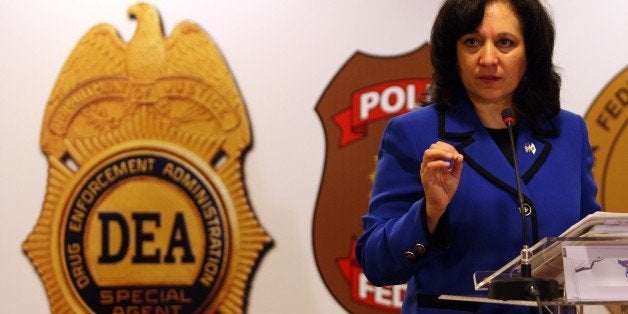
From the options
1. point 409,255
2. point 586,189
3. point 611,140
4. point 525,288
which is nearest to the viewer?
point 525,288

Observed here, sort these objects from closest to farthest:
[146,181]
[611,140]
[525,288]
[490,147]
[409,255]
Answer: [525,288], [409,255], [490,147], [146,181], [611,140]

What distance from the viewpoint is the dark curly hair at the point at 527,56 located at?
68.8 inches

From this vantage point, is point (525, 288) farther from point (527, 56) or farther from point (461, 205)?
point (527, 56)

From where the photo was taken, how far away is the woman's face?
1.71 meters

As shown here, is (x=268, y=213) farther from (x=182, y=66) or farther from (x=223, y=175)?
(x=182, y=66)

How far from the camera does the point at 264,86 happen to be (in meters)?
2.90

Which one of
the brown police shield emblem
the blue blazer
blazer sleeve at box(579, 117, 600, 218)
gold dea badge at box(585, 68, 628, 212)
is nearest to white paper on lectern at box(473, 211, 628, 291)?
the blue blazer

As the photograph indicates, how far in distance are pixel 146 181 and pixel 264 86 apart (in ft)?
1.68

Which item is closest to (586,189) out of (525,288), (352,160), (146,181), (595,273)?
(595,273)

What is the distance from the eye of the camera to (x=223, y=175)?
2883 millimetres

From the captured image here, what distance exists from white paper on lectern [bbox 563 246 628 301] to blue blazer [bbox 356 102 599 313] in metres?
0.20

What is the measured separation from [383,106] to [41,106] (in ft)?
3.81

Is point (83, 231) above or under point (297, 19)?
under

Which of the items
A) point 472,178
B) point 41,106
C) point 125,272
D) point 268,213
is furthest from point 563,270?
point 41,106
